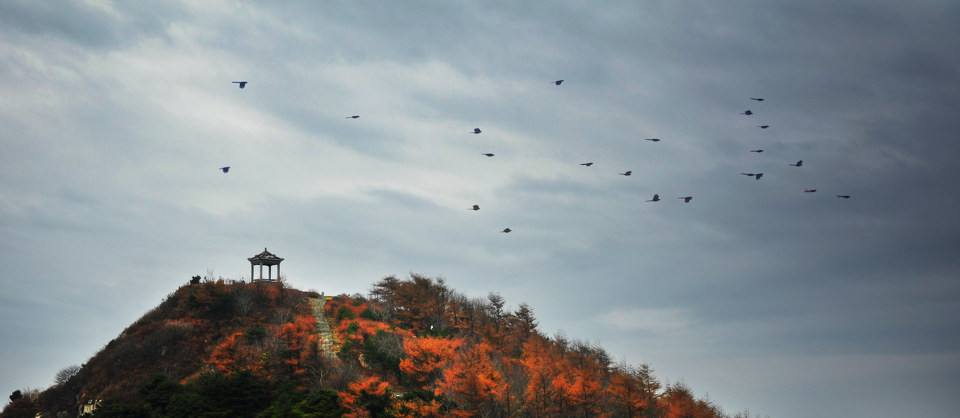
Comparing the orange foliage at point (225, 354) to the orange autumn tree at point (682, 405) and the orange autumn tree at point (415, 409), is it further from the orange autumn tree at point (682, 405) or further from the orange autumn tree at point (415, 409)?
the orange autumn tree at point (682, 405)

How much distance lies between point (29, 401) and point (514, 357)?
49.2m

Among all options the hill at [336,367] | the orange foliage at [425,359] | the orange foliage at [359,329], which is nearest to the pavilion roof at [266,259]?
the hill at [336,367]

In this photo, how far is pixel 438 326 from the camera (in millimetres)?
81312

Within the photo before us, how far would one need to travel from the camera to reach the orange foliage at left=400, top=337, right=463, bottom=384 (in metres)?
60.8

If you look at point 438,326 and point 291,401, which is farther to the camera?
point 438,326

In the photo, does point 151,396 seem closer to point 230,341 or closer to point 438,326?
point 230,341

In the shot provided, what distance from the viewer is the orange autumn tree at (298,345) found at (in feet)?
197

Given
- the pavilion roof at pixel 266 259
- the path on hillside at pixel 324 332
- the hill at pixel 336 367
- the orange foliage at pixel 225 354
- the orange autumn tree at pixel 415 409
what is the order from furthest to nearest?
the pavilion roof at pixel 266 259
the path on hillside at pixel 324 332
the orange foliage at pixel 225 354
the hill at pixel 336 367
the orange autumn tree at pixel 415 409

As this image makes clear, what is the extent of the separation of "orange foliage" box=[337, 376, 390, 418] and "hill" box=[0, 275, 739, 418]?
0.12m

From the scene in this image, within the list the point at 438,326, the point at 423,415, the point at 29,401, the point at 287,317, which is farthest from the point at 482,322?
the point at 29,401

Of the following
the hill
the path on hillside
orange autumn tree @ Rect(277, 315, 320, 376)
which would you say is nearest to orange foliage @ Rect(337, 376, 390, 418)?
the hill

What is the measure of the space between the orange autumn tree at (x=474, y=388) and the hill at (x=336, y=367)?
0.11 metres

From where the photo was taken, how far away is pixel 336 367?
60375 millimetres

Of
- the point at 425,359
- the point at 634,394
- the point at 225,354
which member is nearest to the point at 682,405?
the point at 634,394
